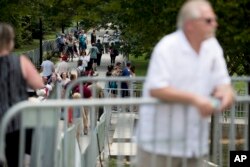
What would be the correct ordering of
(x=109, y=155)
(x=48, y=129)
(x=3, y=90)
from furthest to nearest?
(x=109, y=155) → (x=3, y=90) → (x=48, y=129)

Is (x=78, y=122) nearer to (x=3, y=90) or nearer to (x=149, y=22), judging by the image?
(x=3, y=90)

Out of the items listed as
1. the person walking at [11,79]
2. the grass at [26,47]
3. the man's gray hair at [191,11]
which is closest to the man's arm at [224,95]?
the man's gray hair at [191,11]

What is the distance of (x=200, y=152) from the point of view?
521 centimetres

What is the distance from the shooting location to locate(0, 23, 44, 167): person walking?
5801 mm

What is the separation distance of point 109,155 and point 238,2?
388 cm

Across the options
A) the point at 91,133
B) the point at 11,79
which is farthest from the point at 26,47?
the point at 11,79

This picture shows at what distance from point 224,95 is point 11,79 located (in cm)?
Answer: 182

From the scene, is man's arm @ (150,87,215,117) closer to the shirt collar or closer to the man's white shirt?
the man's white shirt

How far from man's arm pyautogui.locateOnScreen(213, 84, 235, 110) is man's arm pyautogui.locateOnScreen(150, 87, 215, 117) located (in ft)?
0.69

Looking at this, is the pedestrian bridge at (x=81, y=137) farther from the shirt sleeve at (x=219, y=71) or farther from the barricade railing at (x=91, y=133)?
the shirt sleeve at (x=219, y=71)

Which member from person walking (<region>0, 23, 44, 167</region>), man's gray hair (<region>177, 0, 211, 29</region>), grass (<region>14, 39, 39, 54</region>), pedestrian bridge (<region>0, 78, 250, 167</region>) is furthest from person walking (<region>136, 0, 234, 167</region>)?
grass (<region>14, 39, 39, 54</region>)

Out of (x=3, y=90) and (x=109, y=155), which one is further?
(x=109, y=155)

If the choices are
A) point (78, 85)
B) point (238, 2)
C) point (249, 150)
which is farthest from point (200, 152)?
point (238, 2)

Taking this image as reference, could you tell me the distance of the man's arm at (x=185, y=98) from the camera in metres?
4.77
